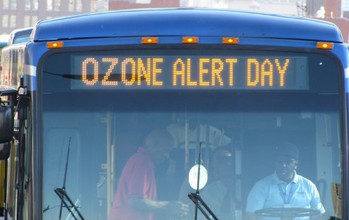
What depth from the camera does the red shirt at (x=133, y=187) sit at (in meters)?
6.30

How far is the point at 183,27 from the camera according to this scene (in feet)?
21.5

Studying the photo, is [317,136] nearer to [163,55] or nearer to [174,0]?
[163,55]

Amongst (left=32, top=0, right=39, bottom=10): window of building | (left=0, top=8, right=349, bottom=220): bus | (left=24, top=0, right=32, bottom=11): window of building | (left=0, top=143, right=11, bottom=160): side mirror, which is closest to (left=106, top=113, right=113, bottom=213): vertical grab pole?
(left=0, top=8, right=349, bottom=220): bus

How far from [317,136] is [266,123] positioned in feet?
1.09

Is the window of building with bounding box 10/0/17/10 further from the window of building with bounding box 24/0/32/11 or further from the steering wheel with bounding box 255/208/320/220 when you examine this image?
the steering wheel with bounding box 255/208/320/220

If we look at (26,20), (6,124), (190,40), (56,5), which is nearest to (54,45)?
(6,124)

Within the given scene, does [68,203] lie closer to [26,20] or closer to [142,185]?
[142,185]

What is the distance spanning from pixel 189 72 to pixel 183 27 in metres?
0.32

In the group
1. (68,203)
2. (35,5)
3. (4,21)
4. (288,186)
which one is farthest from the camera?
(35,5)

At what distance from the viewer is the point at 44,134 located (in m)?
6.43

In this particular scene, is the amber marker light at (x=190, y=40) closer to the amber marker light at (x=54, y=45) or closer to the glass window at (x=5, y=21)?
the amber marker light at (x=54, y=45)

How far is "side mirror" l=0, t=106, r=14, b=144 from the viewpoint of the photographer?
6312mm

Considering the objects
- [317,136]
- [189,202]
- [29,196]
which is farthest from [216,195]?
[29,196]

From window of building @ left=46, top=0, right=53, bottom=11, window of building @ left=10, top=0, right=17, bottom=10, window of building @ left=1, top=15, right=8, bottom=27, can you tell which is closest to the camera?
window of building @ left=46, top=0, right=53, bottom=11
